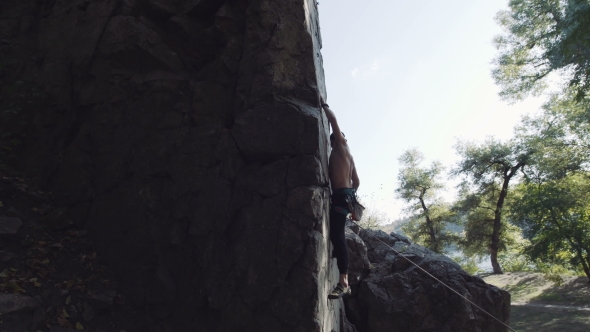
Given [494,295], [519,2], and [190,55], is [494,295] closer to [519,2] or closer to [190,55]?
[190,55]

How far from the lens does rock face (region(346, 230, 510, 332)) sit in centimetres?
745

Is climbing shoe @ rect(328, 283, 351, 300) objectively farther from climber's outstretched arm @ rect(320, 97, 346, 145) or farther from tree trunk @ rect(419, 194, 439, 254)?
tree trunk @ rect(419, 194, 439, 254)

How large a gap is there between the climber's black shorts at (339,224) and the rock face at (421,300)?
2.73 metres

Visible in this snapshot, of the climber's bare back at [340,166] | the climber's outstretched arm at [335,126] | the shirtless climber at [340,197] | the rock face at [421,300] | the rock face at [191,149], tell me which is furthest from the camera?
the rock face at [421,300]

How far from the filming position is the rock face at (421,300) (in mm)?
7449

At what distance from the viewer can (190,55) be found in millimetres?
6848

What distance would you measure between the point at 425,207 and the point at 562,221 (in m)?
12.7

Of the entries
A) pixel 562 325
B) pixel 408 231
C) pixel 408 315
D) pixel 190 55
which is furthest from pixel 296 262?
pixel 408 231

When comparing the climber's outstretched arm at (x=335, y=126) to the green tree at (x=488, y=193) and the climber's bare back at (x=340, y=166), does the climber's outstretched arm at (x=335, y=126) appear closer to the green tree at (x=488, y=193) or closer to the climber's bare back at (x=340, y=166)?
the climber's bare back at (x=340, y=166)

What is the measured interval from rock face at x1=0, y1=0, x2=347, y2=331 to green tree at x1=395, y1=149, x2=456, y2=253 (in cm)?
2234

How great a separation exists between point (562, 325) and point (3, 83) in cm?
1670

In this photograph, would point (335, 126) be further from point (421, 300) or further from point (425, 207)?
point (425, 207)

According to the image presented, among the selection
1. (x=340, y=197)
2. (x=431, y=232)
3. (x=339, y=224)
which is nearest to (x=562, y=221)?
(x=431, y=232)

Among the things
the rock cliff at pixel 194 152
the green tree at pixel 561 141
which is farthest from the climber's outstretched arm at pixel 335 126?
the green tree at pixel 561 141
